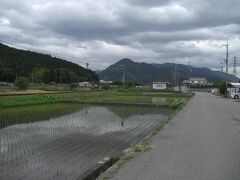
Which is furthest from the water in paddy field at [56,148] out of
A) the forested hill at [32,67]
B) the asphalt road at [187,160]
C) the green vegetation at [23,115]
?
the forested hill at [32,67]

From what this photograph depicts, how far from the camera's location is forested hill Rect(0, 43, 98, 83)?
97.5 meters

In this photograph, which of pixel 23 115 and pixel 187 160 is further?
pixel 23 115

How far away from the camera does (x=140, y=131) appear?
15.3 m

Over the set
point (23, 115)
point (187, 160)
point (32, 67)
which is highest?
point (32, 67)

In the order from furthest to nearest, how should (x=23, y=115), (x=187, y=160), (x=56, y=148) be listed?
(x=23, y=115)
(x=56, y=148)
(x=187, y=160)

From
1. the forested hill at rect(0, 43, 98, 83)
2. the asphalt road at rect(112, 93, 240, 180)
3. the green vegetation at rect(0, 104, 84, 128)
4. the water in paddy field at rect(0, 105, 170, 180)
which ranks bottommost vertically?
the green vegetation at rect(0, 104, 84, 128)

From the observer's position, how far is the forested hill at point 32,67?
97.5 meters

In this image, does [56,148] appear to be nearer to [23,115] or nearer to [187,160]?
[187,160]

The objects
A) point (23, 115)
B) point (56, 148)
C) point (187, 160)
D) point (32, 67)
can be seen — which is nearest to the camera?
point (187, 160)

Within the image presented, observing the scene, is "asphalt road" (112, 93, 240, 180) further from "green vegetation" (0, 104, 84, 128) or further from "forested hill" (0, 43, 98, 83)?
"forested hill" (0, 43, 98, 83)

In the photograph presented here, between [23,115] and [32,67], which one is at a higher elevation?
[32,67]

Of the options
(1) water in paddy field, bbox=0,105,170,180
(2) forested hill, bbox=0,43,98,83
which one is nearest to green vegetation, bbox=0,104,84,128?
(1) water in paddy field, bbox=0,105,170,180

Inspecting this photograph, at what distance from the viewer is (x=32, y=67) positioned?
111938 millimetres

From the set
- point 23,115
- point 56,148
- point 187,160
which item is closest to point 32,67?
point 23,115
